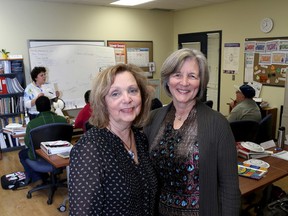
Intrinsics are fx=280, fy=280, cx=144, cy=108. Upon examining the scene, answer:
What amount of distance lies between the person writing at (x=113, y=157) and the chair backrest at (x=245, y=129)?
6.81 ft

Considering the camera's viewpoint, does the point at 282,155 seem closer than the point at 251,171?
No

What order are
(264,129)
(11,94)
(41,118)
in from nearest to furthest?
1. (41,118)
2. (264,129)
3. (11,94)

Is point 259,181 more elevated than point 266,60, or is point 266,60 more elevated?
point 266,60

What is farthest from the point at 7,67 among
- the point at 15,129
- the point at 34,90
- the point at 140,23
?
the point at 140,23

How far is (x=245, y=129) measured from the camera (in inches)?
123

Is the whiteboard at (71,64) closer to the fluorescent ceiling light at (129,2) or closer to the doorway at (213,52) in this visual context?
the fluorescent ceiling light at (129,2)

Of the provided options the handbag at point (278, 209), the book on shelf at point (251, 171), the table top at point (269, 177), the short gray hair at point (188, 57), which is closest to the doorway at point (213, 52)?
the table top at point (269, 177)

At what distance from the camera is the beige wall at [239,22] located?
16.1 ft

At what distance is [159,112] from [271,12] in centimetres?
435

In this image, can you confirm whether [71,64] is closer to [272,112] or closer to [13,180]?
[13,180]

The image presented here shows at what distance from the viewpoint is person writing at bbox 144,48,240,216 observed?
1.31m

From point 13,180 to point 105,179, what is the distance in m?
3.19

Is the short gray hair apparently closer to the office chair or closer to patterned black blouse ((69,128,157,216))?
Answer: patterned black blouse ((69,128,157,216))

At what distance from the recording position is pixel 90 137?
105 cm
